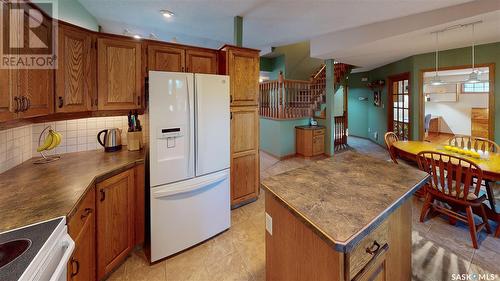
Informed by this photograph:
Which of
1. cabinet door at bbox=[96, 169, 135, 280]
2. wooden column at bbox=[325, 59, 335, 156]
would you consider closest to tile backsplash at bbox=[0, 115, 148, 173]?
cabinet door at bbox=[96, 169, 135, 280]

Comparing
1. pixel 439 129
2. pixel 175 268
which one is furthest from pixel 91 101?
pixel 439 129

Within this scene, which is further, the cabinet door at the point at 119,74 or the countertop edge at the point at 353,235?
the cabinet door at the point at 119,74

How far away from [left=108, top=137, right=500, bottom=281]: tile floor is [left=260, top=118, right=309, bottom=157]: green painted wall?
326 cm

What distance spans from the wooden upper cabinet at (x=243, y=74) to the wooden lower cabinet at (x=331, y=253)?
1.74 metres

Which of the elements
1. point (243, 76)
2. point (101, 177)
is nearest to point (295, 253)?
point (101, 177)

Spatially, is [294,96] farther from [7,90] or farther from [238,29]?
[7,90]

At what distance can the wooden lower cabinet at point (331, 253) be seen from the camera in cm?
99

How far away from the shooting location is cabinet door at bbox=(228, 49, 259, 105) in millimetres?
2764

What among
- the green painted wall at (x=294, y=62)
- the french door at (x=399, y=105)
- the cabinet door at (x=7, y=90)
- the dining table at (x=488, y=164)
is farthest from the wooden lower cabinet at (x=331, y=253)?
the green painted wall at (x=294, y=62)

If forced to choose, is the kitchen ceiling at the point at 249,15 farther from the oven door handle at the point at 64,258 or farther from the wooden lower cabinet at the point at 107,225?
the oven door handle at the point at 64,258

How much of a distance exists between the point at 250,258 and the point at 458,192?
220 centimetres

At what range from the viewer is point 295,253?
119cm

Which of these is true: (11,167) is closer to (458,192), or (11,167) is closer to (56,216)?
(56,216)

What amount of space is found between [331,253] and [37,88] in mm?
2185
